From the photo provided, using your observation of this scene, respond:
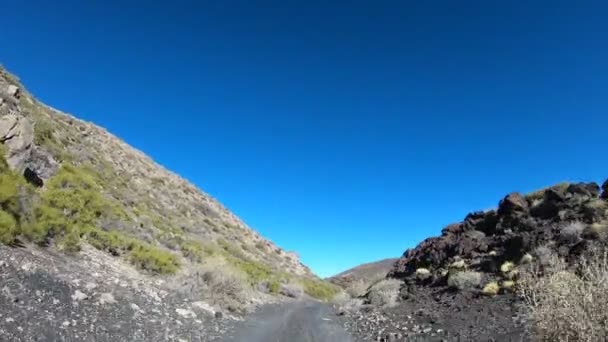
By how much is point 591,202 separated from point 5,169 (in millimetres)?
21437

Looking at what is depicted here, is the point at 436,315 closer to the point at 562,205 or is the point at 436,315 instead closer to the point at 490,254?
the point at 490,254

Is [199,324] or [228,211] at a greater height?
[228,211]

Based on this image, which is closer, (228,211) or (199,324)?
(199,324)

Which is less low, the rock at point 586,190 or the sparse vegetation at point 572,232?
the rock at point 586,190

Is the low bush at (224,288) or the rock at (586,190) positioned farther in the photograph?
the rock at (586,190)

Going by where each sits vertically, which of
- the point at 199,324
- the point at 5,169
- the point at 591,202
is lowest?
the point at 199,324

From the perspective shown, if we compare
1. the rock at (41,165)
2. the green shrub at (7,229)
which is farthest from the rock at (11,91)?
the green shrub at (7,229)

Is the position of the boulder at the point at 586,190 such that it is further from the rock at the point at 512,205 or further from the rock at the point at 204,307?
the rock at the point at 204,307

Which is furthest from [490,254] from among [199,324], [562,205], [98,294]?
[98,294]

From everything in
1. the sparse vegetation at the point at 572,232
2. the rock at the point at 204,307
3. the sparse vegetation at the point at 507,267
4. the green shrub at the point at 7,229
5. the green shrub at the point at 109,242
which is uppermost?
the sparse vegetation at the point at 572,232

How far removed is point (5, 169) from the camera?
40.8 ft

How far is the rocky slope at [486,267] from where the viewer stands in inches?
485

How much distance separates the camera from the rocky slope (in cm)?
1232

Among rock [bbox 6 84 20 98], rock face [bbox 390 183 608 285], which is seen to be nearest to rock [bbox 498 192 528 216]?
rock face [bbox 390 183 608 285]
